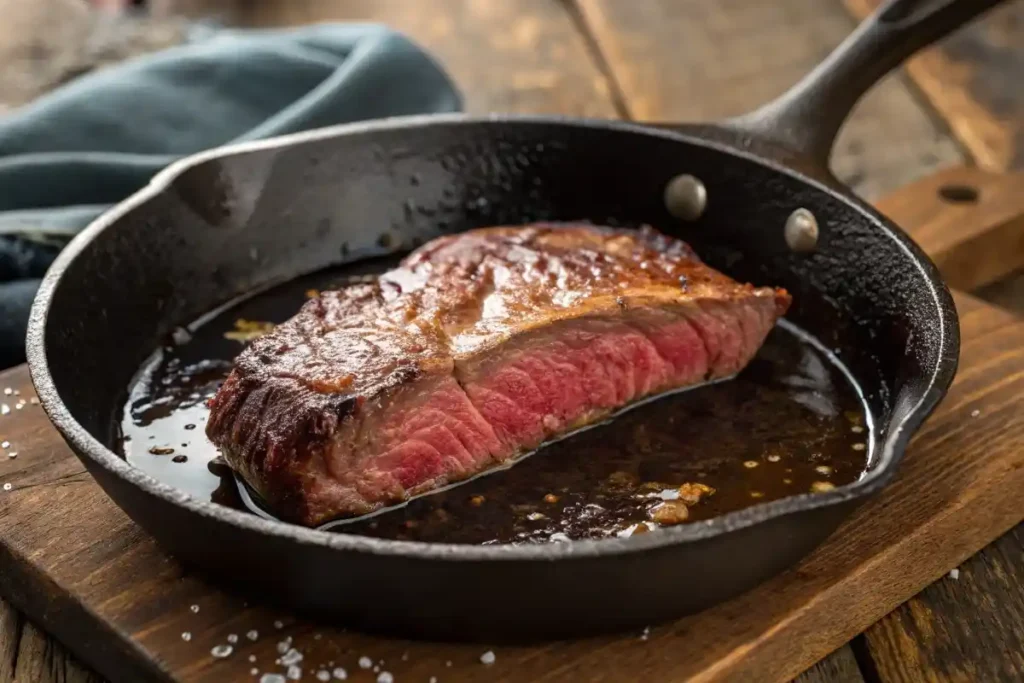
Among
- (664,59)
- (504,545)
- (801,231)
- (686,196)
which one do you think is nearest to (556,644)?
(504,545)

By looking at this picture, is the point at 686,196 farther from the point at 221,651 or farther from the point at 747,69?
the point at 747,69

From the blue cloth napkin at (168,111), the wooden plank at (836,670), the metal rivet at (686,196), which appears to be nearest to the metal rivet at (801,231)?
the metal rivet at (686,196)

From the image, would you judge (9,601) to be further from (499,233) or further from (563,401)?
(499,233)

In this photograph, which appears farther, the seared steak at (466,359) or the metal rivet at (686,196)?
the metal rivet at (686,196)

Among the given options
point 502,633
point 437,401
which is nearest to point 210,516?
point 502,633

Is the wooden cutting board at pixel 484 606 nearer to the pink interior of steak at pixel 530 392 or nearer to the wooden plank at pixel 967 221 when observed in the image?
the pink interior of steak at pixel 530 392

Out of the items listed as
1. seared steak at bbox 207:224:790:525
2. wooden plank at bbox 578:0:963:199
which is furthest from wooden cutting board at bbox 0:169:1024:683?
wooden plank at bbox 578:0:963:199
